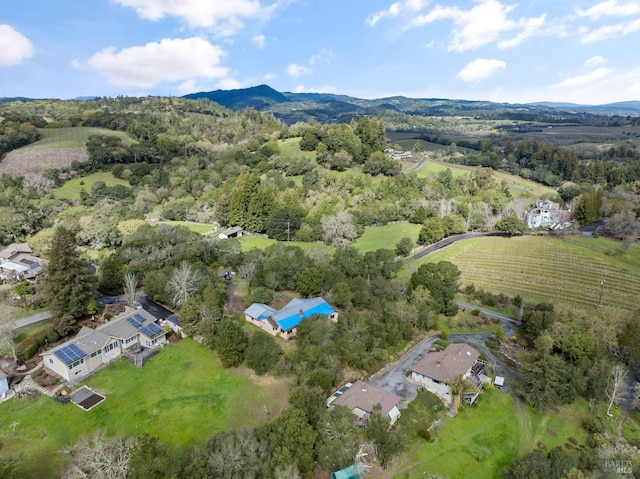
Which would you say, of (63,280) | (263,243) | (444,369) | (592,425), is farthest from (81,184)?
(592,425)

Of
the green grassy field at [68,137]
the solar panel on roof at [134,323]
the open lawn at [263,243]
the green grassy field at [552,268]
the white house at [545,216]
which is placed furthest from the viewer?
the green grassy field at [68,137]

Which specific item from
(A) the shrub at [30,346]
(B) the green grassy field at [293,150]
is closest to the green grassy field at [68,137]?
(B) the green grassy field at [293,150]

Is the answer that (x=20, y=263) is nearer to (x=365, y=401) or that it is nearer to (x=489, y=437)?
(x=365, y=401)

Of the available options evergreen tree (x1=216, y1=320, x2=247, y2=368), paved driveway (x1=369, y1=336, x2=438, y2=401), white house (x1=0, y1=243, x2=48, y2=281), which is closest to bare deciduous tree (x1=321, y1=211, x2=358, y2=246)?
paved driveway (x1=369, y1=336, x2=438, y2=401)

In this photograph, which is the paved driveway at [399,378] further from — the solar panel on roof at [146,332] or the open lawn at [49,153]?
the open lawn at [49,153]

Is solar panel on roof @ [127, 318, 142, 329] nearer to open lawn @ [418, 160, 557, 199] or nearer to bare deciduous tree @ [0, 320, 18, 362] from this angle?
bare deciduous tree @ [0, 320, 18, 362]

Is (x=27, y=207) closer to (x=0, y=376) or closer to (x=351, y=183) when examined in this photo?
(x=0, y=376)
